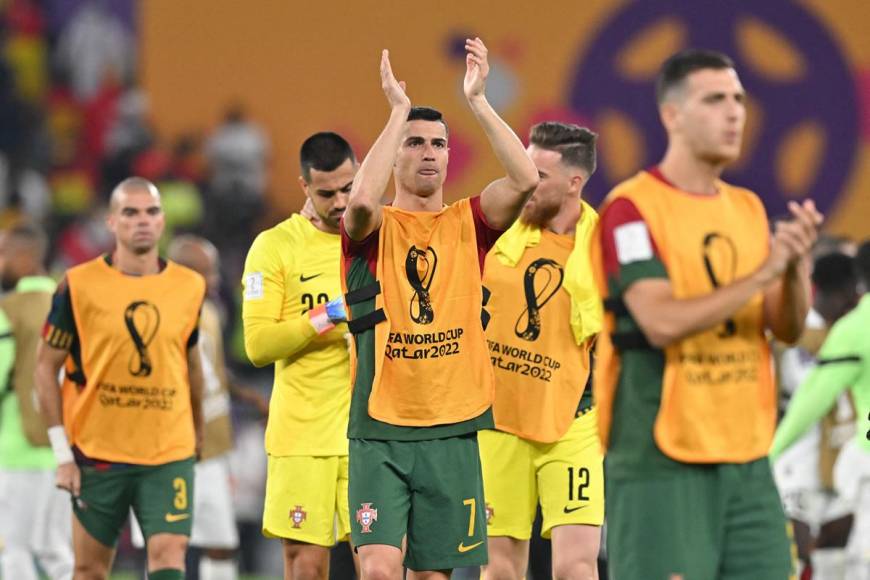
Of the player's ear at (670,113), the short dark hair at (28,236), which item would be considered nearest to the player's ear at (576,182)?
the player's ear at (670,113)

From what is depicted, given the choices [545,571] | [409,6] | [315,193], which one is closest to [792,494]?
[545,571]

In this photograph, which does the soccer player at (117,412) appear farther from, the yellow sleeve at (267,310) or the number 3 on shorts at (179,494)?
the yellow sleeve at (267,310)

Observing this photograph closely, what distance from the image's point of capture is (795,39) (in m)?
14.6

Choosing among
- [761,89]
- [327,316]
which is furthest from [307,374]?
[761,89]

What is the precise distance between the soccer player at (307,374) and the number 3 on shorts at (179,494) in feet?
2.64

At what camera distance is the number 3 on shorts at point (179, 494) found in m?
8.21

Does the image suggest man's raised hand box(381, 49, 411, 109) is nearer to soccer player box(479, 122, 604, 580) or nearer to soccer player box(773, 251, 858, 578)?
soccer player box(479, 122, 604, 580)

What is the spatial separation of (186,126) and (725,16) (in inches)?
Result: 224

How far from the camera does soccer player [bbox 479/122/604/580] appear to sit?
7.27 metres

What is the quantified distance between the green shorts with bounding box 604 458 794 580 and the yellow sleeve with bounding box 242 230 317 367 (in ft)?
9.05

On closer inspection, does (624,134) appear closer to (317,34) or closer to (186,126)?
(317,34)

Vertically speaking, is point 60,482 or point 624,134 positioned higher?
point 624,134

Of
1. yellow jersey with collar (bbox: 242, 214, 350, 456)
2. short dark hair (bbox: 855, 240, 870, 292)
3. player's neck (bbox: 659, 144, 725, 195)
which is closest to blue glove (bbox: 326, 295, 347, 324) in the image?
yellow jersey with collar (bbox: 242, 214, 350, 456)

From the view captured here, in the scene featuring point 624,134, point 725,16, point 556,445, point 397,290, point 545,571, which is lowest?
point 545,571
